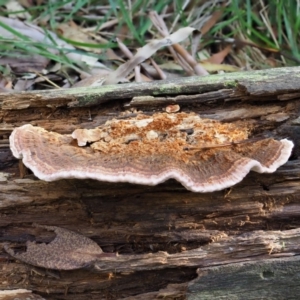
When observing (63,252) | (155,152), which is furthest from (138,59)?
(63,252)

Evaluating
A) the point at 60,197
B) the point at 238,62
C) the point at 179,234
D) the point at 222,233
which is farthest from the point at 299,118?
the point at 238,62

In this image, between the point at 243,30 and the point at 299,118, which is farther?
the point at 243,30

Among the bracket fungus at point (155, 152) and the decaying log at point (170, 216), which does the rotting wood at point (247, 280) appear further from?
the bracket fungus at point (155, 152)

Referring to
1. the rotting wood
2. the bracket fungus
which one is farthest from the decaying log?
the bracket fungus

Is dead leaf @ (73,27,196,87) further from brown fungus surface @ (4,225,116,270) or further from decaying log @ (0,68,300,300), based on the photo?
brown fungus surface @ (4,225,116,270)

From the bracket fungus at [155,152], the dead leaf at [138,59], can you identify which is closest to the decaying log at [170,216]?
the bracket fungus at [155,152]

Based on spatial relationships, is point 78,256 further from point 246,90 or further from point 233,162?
point 246,90

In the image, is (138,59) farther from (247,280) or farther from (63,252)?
(247,280)
